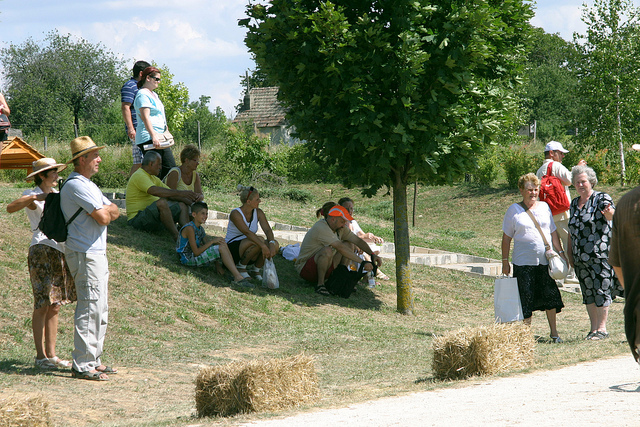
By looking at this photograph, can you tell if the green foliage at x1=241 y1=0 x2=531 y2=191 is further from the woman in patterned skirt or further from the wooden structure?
the wooden structure

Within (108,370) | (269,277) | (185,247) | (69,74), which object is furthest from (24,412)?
(69,74)

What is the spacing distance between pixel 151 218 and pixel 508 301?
600cm

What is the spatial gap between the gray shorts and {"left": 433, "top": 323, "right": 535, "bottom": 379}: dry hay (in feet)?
20.1

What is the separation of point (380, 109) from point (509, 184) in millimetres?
20109

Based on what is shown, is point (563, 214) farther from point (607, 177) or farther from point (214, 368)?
point (607, 177)

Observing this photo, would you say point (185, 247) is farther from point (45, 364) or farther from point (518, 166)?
point (518, 166)

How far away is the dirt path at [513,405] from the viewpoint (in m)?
4.60

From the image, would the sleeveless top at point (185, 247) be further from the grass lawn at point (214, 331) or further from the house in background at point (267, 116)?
the house in background at point (267, 116)

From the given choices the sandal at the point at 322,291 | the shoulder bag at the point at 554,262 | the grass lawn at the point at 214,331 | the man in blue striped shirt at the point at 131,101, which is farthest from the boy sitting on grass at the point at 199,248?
the shoulder bag at the point at 554,262

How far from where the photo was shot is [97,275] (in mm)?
6559

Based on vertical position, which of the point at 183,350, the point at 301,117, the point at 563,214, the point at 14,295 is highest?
the point at 301,117

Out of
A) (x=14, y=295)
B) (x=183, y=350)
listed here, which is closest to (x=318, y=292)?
(x=183, y=350)

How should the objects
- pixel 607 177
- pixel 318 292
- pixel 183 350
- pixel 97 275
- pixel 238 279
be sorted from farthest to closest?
pixel 607 177 < pixel 318 292 < pixel 238 279 < pixel 183 350 < pixel 97 275

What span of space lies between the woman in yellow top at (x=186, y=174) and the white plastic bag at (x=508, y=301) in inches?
199
